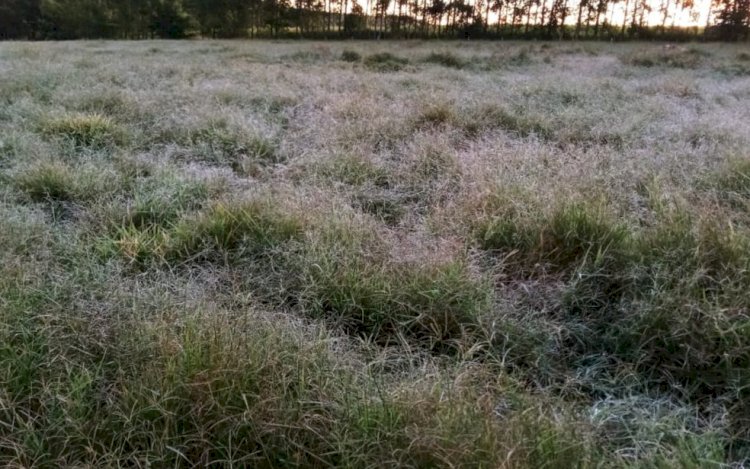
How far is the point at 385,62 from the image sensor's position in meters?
12.9

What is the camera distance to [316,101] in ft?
22.7

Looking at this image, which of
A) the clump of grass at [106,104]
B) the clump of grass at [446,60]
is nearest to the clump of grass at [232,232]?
the clump of grass at [106,104]

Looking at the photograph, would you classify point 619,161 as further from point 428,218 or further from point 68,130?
point 68,130

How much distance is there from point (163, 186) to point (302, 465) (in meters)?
2.71

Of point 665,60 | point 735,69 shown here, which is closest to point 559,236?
point 735,69

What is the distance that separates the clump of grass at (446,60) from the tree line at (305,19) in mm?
19134

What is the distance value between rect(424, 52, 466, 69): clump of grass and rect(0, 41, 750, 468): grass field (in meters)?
8.83

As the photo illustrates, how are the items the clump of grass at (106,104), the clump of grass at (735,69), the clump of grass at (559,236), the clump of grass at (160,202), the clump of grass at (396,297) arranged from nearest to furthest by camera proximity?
the clump of grass at (396,297) < the clump of grass at (559,236) < the clump of grass at (160,202) < the clump of grass at (106,104) < the clump of grass at (735,69)

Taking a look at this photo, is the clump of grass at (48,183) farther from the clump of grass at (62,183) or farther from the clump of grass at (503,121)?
the clump of grass at (503,121)

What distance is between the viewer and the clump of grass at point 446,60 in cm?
1310

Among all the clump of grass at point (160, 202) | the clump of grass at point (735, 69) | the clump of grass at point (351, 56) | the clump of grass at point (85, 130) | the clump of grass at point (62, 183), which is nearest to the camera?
the clump of grass at point (160, 202)

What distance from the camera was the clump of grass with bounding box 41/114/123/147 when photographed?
15.9ft

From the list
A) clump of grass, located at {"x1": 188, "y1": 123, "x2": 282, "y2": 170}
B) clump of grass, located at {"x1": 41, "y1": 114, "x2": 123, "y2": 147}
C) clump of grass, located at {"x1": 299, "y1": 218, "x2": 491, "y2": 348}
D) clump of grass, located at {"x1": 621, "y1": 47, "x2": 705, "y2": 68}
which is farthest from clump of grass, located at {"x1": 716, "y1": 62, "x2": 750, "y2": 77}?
clump of grass, located at {"x1": 41, "y1": 114, "x2": 123, "y2": 147}

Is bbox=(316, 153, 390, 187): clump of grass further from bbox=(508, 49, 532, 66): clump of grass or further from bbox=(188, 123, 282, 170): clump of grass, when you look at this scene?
bbox=(508, 49, 532, 66): clump of grass
